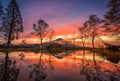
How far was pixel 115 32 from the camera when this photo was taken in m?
24.0

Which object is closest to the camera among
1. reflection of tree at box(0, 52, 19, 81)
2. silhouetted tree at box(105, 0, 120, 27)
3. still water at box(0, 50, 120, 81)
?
reflection of tree at box(0, 52, 19, 81)

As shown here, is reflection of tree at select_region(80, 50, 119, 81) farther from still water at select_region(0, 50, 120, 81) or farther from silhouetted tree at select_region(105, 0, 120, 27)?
silhouetted tree at select_region(105, 0, 120, 27)

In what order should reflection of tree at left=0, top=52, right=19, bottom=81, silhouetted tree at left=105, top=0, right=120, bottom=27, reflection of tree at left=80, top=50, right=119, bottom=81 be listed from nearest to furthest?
reflection of tree at left=0, top=52, right=19, bottom=81, reflection of tree at left=80, top=50, right=119, bottom=81, silhouetted tree at left=105, top=0, right=120, bottom=27

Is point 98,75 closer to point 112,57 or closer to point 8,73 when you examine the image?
point 8,73

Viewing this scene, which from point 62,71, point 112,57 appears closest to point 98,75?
point 62,71

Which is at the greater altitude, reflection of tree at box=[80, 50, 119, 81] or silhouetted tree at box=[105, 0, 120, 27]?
silhouetted tree at box=[105, 0, 120, 27]

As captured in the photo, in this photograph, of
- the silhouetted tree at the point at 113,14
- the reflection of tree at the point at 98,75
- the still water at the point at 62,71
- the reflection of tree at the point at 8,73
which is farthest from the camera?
the silhouetted tree at the point at 113,14

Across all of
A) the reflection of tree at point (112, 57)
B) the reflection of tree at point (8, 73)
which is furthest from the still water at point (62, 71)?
the reflection of tree at point (112, 57)

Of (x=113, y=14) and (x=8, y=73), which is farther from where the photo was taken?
(x=113, y=14)

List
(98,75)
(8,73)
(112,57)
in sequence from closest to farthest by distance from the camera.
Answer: (98,75)
(8,73)
(112,57)

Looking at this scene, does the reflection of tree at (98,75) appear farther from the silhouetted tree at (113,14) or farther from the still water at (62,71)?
the silhouetted tree at (113,14)

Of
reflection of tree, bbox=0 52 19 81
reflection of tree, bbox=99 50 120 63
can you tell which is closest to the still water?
reflection of tree, bbox=0 52 19 81

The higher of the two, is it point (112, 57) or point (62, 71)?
point (112, 57)

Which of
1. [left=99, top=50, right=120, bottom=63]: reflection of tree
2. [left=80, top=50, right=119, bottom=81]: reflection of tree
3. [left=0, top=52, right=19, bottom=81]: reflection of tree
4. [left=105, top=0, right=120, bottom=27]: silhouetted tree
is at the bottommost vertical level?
[left=80, top=50, right=119, bottom=81]: reflection of tree
